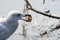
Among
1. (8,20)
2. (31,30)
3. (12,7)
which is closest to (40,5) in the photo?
(12,7)

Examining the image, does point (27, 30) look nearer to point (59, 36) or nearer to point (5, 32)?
point (59, 36)

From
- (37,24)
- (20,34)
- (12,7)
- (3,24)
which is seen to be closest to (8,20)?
(3,24)

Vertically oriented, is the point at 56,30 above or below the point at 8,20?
below

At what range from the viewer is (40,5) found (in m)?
3.86

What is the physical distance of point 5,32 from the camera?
2.50 m

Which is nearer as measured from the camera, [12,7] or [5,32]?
[5,32]

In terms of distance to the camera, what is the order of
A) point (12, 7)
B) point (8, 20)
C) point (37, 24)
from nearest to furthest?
point (8, 20), point (37, 24), point (12, 7)

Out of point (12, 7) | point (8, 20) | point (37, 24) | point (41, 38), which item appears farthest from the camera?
point (12, 7)

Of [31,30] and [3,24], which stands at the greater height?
[3,24]

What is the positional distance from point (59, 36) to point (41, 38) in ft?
0.70

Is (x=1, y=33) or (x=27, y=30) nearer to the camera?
(x=1, y=33)

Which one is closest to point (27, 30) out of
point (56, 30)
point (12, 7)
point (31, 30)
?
point (31, 30)

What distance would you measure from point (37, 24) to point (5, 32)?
95 centimetres

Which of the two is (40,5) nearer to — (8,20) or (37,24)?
(37,24)
